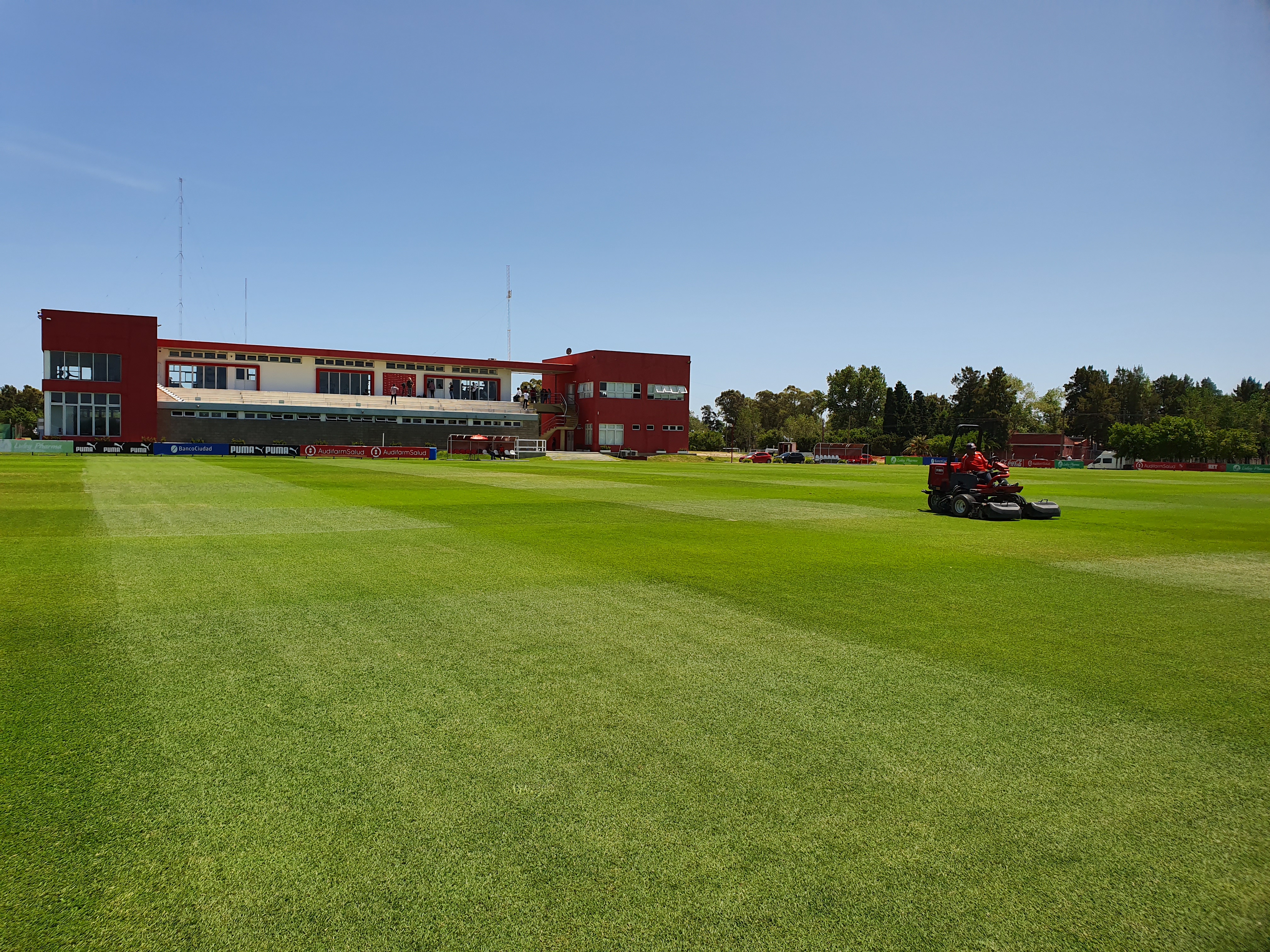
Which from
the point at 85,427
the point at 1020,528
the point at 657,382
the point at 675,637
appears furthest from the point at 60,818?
the point at 657,382

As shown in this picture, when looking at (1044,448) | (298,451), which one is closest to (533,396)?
(298,451)

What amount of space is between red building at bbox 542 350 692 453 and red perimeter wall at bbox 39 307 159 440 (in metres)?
38.8

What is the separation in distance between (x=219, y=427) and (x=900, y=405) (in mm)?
96743

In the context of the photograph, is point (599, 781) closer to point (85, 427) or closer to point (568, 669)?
point (568, 669)

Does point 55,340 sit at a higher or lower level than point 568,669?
higher

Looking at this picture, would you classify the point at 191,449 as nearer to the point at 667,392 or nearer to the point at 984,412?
the point at 667,392

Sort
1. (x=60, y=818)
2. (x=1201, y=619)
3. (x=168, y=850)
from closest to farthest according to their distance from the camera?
(x=168, y=850) < (x=60, y=818) < (x=1201, y=619)

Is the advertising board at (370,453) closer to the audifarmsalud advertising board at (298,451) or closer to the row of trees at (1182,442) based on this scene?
the audifarmsalud advertising board at (298,451)

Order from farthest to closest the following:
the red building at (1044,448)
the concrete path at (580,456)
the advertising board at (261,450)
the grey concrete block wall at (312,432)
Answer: the red building at (1044,448) → the concrete path at (580,456) → the grey concrete block wall at (312,432) → the advertising board at (261,450)

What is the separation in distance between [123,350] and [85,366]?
312 centimetres

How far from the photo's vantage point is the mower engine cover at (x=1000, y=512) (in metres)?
19.2

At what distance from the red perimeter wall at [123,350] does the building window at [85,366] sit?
0.27 m

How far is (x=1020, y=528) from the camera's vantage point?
59.5 feet

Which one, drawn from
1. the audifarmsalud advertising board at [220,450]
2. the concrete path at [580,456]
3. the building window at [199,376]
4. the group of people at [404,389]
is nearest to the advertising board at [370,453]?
the audifarmsalud advertising board at [220,450]
